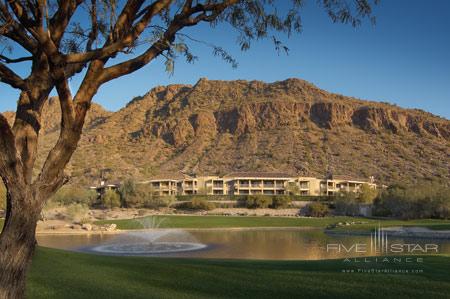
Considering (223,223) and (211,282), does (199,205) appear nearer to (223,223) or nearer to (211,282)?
(223,223)

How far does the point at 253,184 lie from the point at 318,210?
28114mm

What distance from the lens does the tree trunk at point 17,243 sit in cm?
521

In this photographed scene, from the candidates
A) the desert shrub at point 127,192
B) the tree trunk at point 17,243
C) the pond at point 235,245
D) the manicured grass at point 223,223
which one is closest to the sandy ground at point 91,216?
the desert shrub at point 127,192

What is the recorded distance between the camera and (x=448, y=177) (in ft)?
320

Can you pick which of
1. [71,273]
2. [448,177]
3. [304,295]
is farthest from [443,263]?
[448,177]

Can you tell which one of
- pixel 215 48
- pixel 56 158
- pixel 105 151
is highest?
pixel 105 151

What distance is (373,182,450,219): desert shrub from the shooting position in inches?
2058

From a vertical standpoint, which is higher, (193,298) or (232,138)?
(232,138)

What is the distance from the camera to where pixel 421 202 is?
2132 inches

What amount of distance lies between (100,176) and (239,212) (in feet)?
157

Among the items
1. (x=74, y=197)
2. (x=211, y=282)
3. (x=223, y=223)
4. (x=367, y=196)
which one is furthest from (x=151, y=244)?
(x=367, y=196)

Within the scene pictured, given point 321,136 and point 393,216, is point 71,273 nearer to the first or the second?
point 393,216

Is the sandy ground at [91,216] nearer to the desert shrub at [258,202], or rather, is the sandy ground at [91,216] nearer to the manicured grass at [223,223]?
the desert shrub at [258,202]

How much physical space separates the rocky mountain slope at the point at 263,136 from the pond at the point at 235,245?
202 feet
